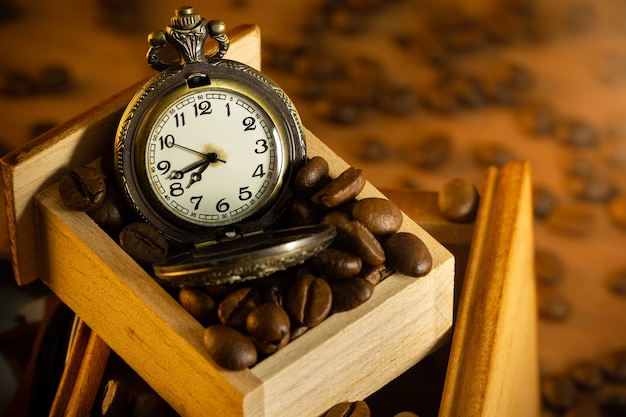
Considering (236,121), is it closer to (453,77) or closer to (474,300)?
(474,300)

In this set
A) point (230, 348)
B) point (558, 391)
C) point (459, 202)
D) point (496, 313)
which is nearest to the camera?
point (230, 348)

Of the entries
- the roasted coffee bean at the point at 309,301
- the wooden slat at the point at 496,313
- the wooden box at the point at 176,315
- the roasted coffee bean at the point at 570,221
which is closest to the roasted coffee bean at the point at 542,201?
the roasted coffee bean at the point at 570,221

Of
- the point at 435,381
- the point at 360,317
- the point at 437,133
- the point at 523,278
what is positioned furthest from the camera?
the point at 437,133

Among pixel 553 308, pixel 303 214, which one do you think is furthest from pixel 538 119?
pixel 303 214

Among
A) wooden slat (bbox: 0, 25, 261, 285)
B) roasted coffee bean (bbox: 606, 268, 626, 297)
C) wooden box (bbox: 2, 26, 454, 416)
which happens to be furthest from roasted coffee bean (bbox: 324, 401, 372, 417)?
roasted coffee bean (bbox: 606, 268, 626, 297)

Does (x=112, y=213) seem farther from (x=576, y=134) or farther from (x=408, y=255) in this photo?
(x=576, y=134)

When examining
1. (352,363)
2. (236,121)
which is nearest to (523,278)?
(352,363)
